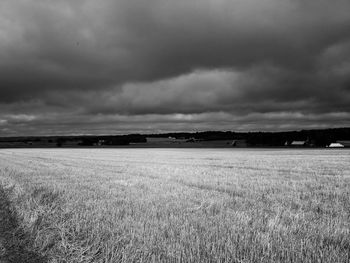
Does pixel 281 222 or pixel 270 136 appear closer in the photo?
pixel 281 222

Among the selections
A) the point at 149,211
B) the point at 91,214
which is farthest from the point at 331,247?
the point at 91,214

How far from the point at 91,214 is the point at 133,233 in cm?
208

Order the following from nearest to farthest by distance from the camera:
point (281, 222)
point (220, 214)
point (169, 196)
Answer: point (281, 222) → point (220, 214) → point (169, 196)

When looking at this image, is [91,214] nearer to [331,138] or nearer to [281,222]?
[281,222]

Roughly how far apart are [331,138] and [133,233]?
131143 millimetres

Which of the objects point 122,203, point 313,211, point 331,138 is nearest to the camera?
point 313,211

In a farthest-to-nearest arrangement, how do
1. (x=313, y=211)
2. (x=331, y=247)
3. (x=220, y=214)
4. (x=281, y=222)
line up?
(x=313, y=211) < (x=220, y=214) < (x=281, y=222) < (x=331, y=247)

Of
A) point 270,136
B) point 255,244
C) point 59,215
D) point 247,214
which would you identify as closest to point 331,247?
point 255,244

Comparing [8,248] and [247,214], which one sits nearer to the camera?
[8,248]

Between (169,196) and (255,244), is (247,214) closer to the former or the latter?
(255,244)

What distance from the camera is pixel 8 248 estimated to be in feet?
16.2

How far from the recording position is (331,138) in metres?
117

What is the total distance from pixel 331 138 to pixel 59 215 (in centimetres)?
13092

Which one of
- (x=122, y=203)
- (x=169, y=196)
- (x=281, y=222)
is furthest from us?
(x=169, y=196)
